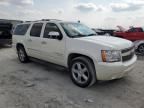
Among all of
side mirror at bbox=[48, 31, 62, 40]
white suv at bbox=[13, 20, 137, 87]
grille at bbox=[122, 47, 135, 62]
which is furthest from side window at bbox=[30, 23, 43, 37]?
grille at bbox=[122, 47, 135, 62]

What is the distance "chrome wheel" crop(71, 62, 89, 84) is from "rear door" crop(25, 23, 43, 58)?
1848 mm

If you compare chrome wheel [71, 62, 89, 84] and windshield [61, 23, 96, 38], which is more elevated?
windshield [61, 23, 96, 38]

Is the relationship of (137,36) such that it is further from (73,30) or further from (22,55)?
(22,55)

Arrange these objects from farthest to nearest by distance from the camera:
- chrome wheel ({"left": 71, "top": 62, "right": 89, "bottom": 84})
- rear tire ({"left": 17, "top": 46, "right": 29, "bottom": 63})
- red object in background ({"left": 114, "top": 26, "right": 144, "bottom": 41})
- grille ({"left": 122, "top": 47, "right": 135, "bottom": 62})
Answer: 1. red object in background ({"left": 114, "top": 26, "right": 144, "bottom": 41})
2. rear tire ({"left": 17, "top": 46, "right": 29, "bottom": 63})
3. chrome wheel ({"left": 71, "top": 62, "right": 89, "bottom": 84})
4. grille ({"left": 122, "top": 47, "right": 135, "bottom": 62})

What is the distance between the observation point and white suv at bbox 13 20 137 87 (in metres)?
3.99

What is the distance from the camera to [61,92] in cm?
423

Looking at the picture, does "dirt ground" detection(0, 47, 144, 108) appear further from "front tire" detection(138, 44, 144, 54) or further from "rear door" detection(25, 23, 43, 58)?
"front tire" detection(138, 44, 144, 54)

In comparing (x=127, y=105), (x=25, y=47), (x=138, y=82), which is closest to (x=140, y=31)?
(x=138, y=82)

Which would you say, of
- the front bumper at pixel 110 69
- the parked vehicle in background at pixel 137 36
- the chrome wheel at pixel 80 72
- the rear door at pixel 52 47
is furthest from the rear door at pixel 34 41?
the parked vehicle in background at pixel 137 36

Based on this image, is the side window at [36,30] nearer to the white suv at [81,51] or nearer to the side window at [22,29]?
the white suv at [81,51]

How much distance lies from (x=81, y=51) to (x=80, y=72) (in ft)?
1.91

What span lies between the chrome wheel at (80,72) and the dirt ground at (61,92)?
23cm

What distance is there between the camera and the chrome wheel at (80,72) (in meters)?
4.41

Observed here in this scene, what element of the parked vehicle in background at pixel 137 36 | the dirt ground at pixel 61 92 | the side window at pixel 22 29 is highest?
the side window at pixel 22 29
